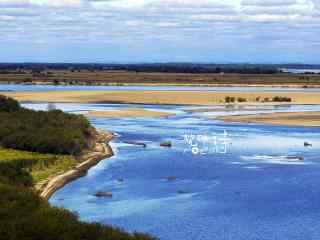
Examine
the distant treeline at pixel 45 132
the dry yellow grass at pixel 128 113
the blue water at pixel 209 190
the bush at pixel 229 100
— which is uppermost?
the bush at pixel 229 100

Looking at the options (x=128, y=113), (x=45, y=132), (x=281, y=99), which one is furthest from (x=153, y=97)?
(x=45, y=132)

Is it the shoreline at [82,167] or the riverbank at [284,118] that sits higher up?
the riverbank at [284,118]

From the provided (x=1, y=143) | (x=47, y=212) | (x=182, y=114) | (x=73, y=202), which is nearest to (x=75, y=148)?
(x=1, y=143)

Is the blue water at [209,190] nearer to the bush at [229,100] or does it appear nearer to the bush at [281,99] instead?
the bush at [229,100]

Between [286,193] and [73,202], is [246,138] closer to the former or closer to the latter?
[286,193]

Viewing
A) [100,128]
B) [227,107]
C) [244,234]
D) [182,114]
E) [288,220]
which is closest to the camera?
[244,234]

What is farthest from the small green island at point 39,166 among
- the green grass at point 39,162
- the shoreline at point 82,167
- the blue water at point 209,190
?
the blue water at point 209,190

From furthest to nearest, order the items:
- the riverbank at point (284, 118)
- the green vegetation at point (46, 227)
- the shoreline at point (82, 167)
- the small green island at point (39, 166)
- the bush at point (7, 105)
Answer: the riverbank at point (284, 118), the bush at point (7, 105), the shoreline at point (82, 167), the small green island at point (39, 166), the green vegetation at point (46, 227)

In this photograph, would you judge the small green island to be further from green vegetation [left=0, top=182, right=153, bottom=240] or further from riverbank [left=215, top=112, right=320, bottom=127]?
riverbank [left=215, top=112, right=320, bottom=127]

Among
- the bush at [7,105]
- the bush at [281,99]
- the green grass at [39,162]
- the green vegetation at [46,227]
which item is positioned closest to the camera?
the green vegetation at [46,227]
